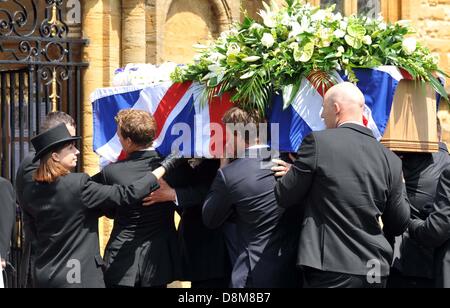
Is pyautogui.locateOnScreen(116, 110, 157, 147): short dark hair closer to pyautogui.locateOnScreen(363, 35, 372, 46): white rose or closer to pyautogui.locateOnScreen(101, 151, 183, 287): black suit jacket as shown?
pyautogui.locateOnScreen(101, 151, 183, 287): black suit jacket

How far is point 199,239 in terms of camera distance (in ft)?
23.4

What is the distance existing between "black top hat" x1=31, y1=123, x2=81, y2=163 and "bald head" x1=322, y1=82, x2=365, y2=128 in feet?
5.26

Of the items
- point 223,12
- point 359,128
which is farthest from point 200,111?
point 223,12

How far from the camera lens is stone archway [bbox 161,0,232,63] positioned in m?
10.5

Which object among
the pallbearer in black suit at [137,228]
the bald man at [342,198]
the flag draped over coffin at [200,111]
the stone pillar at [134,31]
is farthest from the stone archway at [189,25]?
the bald man at [342,198]

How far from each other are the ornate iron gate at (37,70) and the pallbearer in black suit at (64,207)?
2534mm

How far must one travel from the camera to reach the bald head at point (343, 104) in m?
5.98

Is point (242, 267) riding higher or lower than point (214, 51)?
lower

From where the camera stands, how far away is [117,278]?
685cm

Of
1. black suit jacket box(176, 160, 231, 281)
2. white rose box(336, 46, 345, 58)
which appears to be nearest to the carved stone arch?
black suit jacket box(176, 160, 231, 281)

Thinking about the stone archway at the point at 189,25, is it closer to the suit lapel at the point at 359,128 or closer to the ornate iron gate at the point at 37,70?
the ornate iron gate at the point at 37,70
